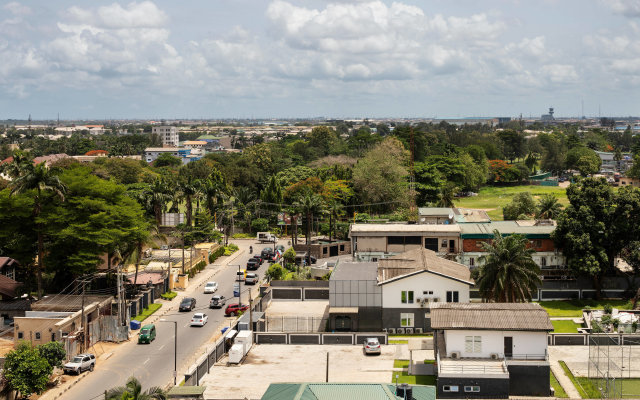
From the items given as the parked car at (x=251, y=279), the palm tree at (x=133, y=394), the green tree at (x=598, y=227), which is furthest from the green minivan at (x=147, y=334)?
the green tree at (x=598, y=227)

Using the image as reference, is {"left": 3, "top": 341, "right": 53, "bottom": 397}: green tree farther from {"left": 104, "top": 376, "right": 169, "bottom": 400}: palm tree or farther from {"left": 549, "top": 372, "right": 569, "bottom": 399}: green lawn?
{"left": 549, "top": 372, "right": 569, "bottom": 399}: green lawn

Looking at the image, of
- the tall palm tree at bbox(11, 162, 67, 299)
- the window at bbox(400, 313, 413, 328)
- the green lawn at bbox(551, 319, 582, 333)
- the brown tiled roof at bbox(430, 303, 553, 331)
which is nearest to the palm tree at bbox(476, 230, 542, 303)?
the green lawn at bbox(551, 319, 582, 333)

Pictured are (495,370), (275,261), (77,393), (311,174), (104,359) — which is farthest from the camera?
(311,174)

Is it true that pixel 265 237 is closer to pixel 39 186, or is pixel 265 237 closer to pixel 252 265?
pixel 252 265

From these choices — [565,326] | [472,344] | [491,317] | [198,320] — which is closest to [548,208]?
[565,326]

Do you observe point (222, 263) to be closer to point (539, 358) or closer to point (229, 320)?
point (229, 320)

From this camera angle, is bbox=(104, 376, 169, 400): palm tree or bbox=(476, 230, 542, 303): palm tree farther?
bbox=(476, 230, 542, 303): palm tree

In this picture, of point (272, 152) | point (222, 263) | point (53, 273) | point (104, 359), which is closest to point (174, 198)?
point (222, 263)
